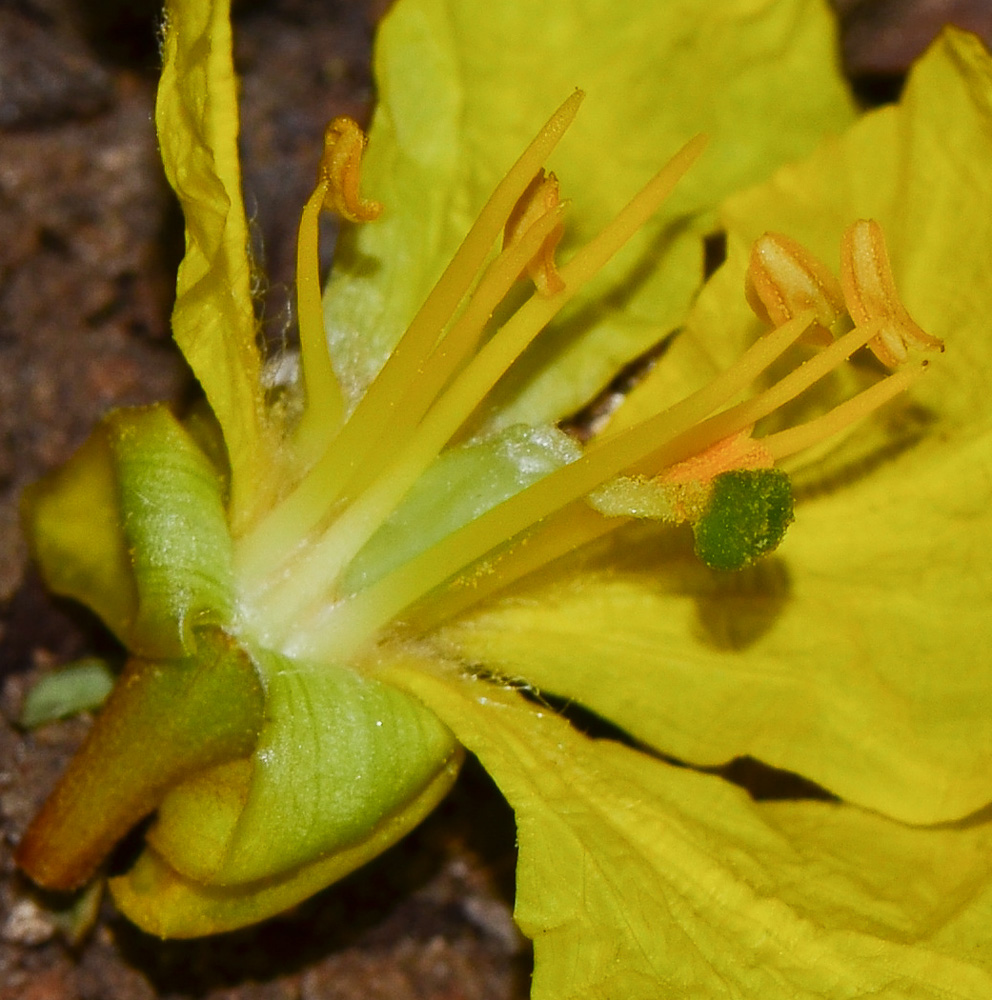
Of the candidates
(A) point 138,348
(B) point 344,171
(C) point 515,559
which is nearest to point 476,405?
(C) point 515,559

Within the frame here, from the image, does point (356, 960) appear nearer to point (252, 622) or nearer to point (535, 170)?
point (252, 622)

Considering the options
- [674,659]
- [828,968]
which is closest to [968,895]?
[828,968]

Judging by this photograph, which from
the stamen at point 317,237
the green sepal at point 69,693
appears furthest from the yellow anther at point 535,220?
the green sepal at point 69,693

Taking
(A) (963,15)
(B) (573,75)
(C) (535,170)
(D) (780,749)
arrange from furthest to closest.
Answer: (A) (963,15), (B) (573,75), (D) (780,749), (C) (535,170)

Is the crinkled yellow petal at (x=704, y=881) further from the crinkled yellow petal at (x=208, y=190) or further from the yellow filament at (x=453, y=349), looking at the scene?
the crinkled yellow petal at (x=208, y=190)

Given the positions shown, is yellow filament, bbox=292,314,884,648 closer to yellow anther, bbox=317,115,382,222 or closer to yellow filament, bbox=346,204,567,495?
yellow filament, bbox=346,204,567,495

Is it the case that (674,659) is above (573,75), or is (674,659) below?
below

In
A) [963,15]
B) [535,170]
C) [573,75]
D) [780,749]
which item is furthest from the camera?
[963,15]

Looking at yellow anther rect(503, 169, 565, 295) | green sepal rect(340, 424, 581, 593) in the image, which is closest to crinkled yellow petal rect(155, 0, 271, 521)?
green sepal rect(340, 424, 581, 593)
